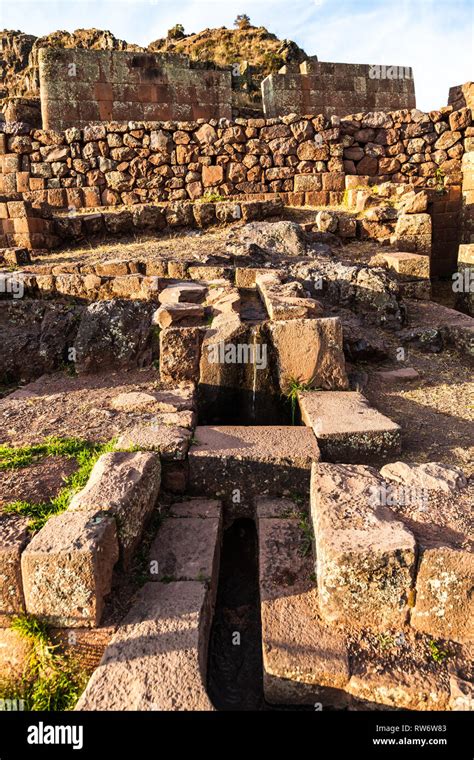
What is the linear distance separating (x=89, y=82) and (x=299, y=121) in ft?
16.8

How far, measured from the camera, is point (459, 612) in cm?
245

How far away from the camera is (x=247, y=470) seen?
11.5 feet

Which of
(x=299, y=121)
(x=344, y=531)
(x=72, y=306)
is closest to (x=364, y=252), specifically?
(x=299, y=121)

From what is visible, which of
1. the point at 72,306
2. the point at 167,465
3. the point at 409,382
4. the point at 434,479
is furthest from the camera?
the point at 72,306

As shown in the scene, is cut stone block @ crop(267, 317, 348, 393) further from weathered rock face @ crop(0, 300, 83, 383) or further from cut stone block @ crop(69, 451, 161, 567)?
weathered rock face @ crop(0, 300, 83, 383)

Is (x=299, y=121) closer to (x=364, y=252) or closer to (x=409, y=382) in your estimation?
(x=364, y=252)

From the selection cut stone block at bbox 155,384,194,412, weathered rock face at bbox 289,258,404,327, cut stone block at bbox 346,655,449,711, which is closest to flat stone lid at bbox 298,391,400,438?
cut stone block at bbox 155,384,194,412

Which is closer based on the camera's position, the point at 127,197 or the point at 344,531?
the point at 344,531

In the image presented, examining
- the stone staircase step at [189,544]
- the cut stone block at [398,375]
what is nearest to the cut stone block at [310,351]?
the cut stone block at [398,375]

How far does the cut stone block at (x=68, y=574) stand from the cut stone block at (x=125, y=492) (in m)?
0.19

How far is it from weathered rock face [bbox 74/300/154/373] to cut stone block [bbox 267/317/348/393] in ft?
5.45

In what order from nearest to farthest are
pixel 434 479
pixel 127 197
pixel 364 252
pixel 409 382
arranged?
pixel 434 479
pixel 409 382
pixel 364 252
pixel 127 197

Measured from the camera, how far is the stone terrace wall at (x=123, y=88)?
1238 centimetres

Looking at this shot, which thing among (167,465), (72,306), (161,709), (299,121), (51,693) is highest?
(299,121)
